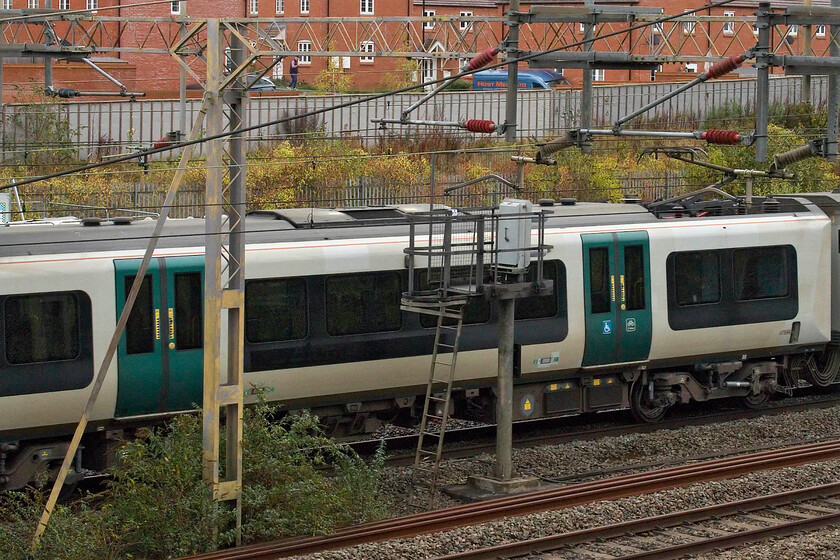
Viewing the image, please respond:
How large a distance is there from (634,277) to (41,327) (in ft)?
26.7

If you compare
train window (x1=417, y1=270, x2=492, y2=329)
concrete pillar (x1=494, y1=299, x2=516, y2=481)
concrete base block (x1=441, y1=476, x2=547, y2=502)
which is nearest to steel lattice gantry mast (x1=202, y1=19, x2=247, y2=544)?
concrete base block (x1=441, y1=476, x2=547, y2=502)

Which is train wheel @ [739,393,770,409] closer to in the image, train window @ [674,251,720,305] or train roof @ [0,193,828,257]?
train window @ [674,251,720,305]

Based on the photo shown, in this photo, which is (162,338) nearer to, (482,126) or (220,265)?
(220,265)

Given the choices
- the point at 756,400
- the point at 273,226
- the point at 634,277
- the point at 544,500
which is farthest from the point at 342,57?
the point at 544,500

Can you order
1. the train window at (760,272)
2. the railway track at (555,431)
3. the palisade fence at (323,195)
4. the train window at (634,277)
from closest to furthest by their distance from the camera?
the railway track at (555,431) → the train window at (634,277) → the train window at (760,272) → the palisade fence at (323,195)

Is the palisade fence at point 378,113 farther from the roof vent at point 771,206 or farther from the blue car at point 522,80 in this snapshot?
the roof vent at point 771,206

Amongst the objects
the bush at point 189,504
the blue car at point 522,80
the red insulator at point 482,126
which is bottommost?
the bush at point 189,504

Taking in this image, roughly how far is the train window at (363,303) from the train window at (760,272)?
18.6ft

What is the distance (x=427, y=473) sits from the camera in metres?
14.6

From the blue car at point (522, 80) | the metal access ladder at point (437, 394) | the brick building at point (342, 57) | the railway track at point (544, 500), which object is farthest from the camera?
the blue car at point (522, 80)

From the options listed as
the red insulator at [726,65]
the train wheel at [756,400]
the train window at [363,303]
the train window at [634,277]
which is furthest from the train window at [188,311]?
the train wheel at [756,400]

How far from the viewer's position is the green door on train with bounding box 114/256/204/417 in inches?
520

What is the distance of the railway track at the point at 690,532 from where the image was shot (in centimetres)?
1127

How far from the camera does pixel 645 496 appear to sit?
42.6 feet
